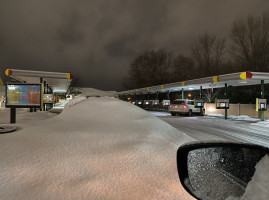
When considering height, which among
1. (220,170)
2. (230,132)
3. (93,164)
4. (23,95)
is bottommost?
(230,132)

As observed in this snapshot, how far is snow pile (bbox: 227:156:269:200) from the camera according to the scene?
1.16 m

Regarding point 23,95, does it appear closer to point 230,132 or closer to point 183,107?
point 230,132

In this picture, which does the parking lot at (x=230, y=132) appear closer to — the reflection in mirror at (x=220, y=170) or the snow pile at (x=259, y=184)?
the reflection in mirror at (x=220, y=170)

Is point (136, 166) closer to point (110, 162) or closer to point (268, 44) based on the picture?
point (110, 162)

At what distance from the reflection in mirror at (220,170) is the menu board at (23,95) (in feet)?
28.2

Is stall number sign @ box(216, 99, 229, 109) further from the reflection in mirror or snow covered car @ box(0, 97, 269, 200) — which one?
the reflection in mirror

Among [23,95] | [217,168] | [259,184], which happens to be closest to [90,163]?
[217,168]

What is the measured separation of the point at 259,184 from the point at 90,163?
9.08ft

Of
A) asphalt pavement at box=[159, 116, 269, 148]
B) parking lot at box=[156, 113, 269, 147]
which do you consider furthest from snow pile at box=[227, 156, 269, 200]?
parking lot at box=[156, 113, 269, 147]

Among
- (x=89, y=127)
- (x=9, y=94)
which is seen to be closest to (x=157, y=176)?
(x=89, y=127)

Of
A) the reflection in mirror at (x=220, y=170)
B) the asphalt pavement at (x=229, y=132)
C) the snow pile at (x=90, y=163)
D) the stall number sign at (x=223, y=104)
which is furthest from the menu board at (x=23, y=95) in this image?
the stall number sign at (x=223, y=104)

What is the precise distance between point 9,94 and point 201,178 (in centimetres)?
933

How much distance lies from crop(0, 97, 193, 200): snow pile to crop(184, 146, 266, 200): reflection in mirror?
1.16m

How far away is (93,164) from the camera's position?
3.42 meters
